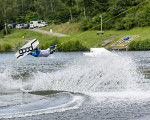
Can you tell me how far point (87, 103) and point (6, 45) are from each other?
41983mm

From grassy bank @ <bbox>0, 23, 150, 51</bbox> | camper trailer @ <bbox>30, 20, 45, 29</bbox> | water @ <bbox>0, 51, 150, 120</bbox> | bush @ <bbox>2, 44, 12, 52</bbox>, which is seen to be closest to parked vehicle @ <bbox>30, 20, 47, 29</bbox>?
camper trailer @ <bbox>30, 20, 45, 29</bbox>

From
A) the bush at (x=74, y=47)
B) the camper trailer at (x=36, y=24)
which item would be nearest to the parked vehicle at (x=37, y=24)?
the camper trailer at (x=36, y=24)

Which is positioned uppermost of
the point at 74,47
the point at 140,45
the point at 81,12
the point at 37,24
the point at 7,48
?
the point at 81,12

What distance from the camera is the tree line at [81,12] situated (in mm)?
53500

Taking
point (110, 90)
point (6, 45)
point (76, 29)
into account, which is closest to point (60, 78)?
point (110, 90)

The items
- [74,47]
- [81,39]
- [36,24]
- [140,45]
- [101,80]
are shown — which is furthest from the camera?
[36,24]

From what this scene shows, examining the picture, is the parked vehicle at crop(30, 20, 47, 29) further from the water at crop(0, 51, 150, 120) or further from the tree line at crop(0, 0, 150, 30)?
the water at crop(0, 51, 150, 120)

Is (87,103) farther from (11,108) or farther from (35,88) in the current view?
(35,88)

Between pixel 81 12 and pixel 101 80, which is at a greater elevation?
pixel 81 12

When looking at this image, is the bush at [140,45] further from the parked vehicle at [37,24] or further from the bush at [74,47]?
the parked vehicle at [37,24]

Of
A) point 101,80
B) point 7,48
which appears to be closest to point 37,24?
point 7,48

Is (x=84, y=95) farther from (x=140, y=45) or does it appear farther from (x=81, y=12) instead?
(x=81, y=12)

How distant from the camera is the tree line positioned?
2106 inches

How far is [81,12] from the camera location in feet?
230
